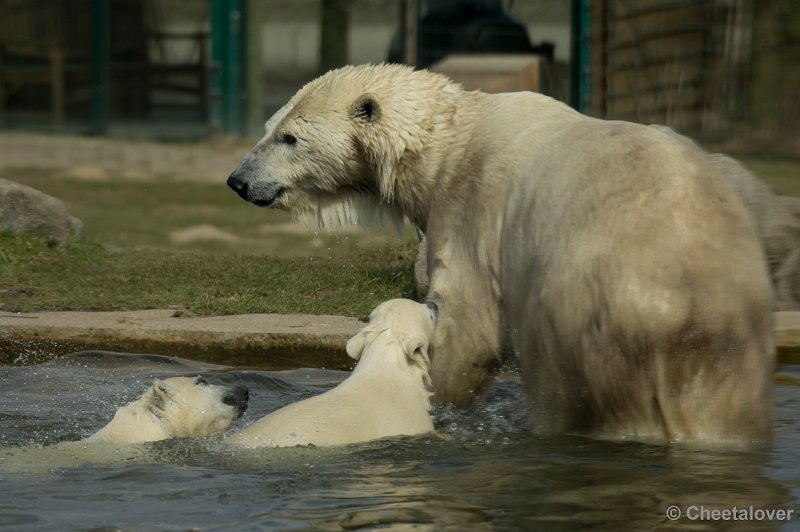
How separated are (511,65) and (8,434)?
27.1 feet

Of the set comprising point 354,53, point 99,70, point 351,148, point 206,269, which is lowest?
point 206,269

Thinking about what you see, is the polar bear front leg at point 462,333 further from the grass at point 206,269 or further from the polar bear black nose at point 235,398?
the grass at point 206,269

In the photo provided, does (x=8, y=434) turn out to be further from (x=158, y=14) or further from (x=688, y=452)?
(x=158, y=14)

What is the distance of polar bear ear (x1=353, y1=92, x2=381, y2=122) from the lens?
4.71 m

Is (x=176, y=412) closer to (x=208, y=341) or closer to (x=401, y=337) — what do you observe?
(x=401, y=337)

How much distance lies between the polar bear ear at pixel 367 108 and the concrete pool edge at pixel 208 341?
140cm

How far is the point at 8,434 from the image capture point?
15.7 feet

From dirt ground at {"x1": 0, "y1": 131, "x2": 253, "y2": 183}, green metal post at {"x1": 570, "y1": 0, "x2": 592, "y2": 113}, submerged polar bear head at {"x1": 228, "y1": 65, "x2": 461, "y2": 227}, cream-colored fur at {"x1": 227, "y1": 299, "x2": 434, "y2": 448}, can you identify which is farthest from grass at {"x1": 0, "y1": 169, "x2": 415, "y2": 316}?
green metal post at {"x1": 570, "y1": 0, "x2": 592, "y2": 113}

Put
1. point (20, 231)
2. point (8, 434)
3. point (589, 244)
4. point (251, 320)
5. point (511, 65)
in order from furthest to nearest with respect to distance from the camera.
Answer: point (511, 65)
point (20, 231)
point (251, 320)
point (8, 434)
point (589, 244)

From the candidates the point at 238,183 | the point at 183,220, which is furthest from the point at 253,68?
the point at 238,183

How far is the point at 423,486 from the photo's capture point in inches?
153

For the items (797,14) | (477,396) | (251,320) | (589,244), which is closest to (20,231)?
(251,320)

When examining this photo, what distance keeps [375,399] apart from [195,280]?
3444 mm

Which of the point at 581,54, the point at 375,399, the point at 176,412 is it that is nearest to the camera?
the point at 375,399
